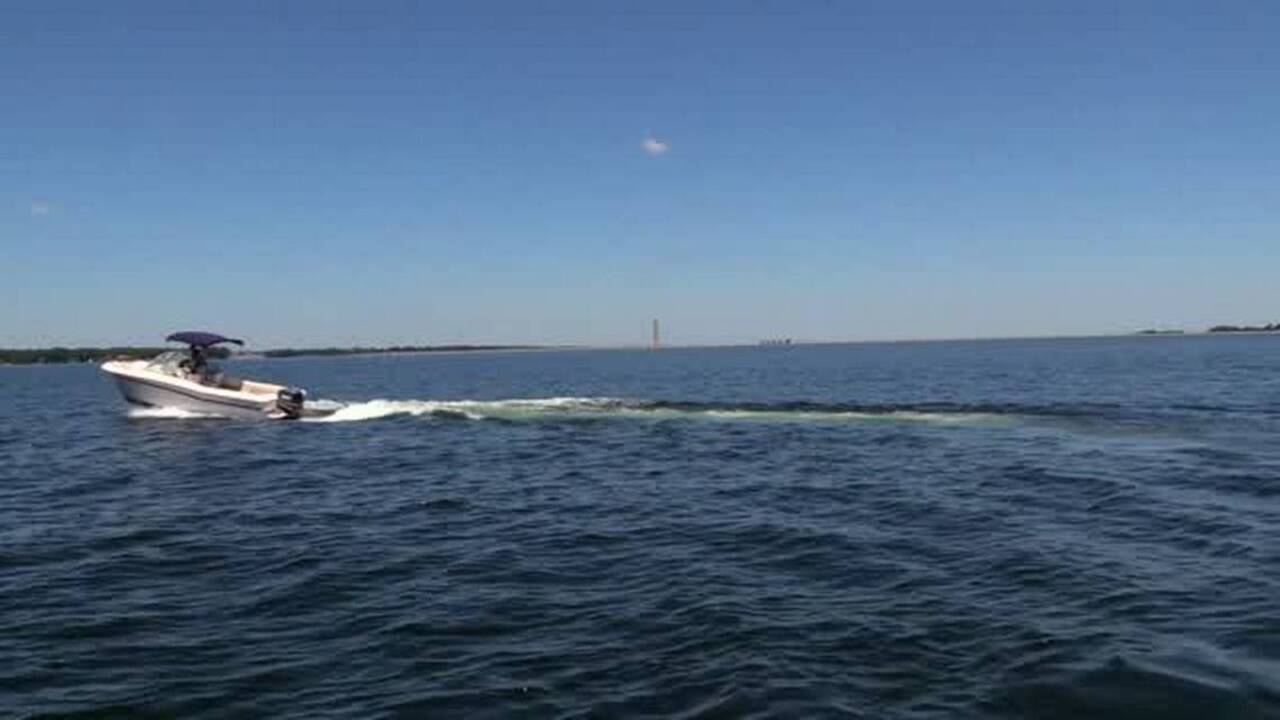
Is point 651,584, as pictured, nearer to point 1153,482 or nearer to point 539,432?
point 1153,482

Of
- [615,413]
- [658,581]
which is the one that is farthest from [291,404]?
[658,581]

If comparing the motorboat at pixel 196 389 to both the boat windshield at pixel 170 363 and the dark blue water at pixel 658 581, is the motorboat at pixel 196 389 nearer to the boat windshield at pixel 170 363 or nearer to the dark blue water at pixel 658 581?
the boat windshield at pixel 170 363

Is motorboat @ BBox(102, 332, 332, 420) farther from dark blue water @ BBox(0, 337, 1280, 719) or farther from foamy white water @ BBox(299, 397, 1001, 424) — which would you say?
dark blue water @ BBox(0, 337, 1280, 719)

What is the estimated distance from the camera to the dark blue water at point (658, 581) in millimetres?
9883

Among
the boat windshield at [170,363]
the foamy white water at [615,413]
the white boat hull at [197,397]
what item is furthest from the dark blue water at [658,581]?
Answer: the boat windshield at [170,363]

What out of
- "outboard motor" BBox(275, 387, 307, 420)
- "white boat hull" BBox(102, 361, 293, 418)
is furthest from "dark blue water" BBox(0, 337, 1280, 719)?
"white boat hull" BBox(102, 361, 293, 418)

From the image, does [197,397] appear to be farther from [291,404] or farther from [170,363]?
[291,404]

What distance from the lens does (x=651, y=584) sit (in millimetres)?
14164

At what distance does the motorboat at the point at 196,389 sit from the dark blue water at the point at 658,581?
44.8ft

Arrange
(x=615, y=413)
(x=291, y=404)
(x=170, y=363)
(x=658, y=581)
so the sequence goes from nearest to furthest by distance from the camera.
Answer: (x=658, y=581) → (x=615, y=413) → (x=291, y=404) → (x=170, y=363)

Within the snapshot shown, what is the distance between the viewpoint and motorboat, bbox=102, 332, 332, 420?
45094 mm

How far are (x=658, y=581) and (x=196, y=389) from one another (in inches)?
1425

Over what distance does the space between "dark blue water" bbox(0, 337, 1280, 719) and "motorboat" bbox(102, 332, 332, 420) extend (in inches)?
538

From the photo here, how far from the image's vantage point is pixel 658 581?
14328mm
